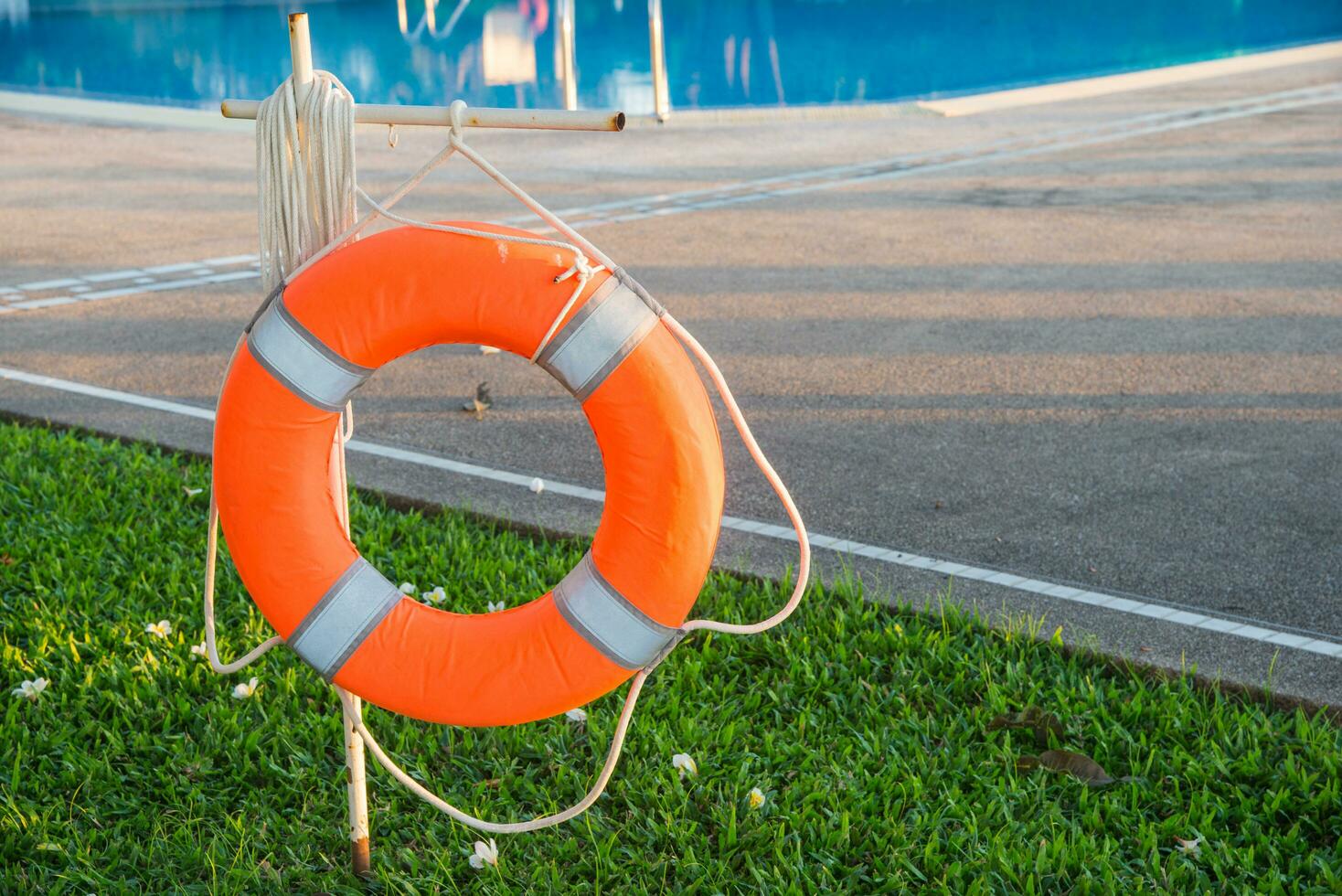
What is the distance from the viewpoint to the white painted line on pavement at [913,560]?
320cm

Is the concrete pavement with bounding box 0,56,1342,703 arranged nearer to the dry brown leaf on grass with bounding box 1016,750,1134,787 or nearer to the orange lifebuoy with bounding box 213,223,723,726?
the dry brown leaf on grass with bounding box 1016,750,1134,787

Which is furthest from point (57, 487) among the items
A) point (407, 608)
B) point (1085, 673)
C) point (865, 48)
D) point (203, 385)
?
point (865, 48)

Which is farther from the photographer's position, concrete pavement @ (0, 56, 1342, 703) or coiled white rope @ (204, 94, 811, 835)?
concrete pavement @ (0, 56, 1342, 703)

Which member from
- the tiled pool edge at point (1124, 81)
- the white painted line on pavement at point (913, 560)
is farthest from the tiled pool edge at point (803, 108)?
the white painted line on pavement at point (913, 560)

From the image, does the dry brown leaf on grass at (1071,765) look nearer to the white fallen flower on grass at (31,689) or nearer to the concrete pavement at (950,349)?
the concrete pavement at (950,349)

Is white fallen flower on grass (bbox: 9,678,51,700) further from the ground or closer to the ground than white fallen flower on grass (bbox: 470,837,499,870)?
further from the ground

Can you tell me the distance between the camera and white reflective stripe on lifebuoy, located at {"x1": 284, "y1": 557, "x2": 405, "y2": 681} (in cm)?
234

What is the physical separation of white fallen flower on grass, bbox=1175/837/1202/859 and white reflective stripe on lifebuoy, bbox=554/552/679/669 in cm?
97

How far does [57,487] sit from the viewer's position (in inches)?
161

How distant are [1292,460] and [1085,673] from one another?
5.62 ft

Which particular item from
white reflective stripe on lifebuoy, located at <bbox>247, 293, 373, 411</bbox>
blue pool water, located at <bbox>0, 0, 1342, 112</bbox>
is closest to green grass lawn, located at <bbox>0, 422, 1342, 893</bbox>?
white reflective stripe on lifebuoy, located at <bbox>247, 293, 373, 411</bbox>

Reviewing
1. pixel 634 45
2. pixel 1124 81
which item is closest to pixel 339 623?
pixel 1124 81

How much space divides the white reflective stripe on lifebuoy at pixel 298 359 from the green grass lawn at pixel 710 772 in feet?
2.80

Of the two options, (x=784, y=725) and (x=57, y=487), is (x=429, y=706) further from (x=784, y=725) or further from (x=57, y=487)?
(x=57, y=487)
